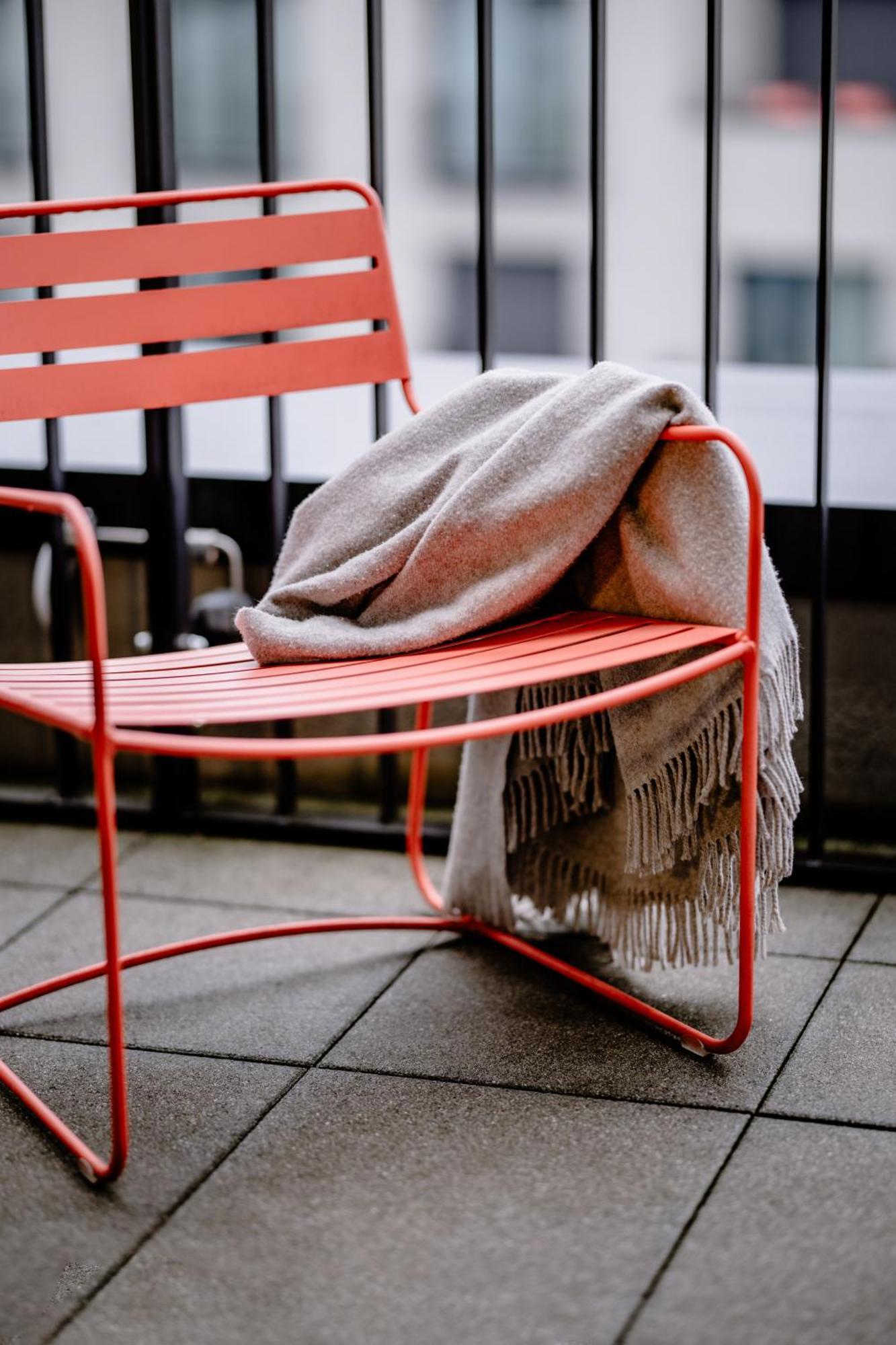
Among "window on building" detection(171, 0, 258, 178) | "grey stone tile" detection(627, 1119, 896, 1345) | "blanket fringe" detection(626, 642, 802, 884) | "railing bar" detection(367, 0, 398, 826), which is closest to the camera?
"grey stone tile" detection(627, 1119, 896, 1345)

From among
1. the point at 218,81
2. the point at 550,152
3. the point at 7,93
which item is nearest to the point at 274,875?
the point at 7,93

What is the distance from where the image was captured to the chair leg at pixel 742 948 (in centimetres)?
134

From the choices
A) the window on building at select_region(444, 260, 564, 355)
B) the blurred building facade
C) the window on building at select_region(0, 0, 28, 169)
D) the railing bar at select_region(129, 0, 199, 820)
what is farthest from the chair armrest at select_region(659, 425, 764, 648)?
the window on building at select_region(444, 260, 564, 355)

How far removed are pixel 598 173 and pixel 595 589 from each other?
537 mm

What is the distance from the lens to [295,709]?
1163 mm

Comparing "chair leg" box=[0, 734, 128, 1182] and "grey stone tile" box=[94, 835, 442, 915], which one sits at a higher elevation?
"chair leg" box=[0, 734, 128, 1182]

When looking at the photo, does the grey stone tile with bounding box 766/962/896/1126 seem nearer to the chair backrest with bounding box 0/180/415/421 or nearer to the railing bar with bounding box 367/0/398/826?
the railing bar with bounding box 367/0/398/826

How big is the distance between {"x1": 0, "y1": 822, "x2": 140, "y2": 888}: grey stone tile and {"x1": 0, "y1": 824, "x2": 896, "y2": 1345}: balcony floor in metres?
0.13

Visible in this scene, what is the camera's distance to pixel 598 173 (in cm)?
174

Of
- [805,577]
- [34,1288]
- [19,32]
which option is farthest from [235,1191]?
[19,32]

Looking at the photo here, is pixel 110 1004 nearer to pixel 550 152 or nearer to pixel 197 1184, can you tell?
pixel 197 1184

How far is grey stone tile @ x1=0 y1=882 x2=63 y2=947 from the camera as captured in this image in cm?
177

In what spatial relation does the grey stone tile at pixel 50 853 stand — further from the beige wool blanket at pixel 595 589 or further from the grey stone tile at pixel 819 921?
the grey stone tile at pixel 819 921

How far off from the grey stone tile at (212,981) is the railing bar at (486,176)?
702 mm
